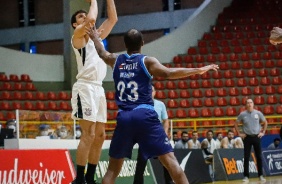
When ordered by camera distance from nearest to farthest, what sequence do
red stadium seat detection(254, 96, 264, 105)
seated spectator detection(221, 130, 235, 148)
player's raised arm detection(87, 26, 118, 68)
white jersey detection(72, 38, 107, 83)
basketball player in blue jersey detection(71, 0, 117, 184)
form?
player's raised arm detection(87, 26, 118, 68), basketball player in blue jersey detection(71, 0, 117, 184), white jersey detection(72, 38, 107, 83), seated spectator detection(221, 130, 235, 148), red stadium seat detection(254, 96, 264, 105)

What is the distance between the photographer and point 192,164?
547 inches

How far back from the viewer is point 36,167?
901cm

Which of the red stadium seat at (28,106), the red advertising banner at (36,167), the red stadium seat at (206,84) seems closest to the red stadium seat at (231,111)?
the red stadium seat at (206,84)

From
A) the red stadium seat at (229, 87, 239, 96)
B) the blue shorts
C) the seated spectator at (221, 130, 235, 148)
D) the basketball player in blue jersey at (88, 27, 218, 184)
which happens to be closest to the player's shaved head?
the basketball player in blue jersey at (88, 27, 218, 184)

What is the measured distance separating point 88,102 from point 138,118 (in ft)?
4.46

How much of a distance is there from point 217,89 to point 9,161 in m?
16.2

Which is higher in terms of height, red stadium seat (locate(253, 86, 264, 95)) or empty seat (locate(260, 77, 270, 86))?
empty seat (locate(260, 77, 270, 86))

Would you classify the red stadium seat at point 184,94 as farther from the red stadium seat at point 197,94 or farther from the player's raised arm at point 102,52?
the player's raised arm at point 102,52

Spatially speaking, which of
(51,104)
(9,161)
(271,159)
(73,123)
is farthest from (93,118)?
(51,104)

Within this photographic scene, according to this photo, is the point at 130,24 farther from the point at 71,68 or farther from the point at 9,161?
the point at 9,161

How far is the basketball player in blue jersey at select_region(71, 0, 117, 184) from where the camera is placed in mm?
7184

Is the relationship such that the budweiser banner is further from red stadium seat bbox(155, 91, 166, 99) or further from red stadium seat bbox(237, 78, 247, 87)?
red stadium seat bbox(155, 91, 166, 99)

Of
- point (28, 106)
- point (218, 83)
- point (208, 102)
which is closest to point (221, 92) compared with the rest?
point (218, 83)

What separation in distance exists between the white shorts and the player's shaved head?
1.25 meters
